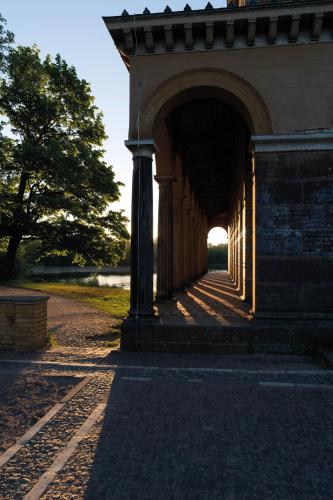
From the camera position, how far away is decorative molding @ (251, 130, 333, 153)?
6.72 meters

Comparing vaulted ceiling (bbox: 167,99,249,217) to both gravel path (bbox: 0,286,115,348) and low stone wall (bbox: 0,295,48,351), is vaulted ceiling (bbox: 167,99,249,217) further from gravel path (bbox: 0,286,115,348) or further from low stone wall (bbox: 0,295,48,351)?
low stone wall (bbox: 0,295,48,351)

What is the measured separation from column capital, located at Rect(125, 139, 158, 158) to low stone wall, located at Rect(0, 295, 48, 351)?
3.69 m

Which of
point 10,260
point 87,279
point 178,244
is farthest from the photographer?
point 87,279

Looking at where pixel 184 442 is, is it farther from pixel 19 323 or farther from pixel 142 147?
pixel 142 147

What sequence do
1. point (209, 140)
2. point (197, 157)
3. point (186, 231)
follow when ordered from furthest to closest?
point (186, 231) → point (197, 157) → point (209, 140)

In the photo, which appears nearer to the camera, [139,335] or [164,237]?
[139,335]

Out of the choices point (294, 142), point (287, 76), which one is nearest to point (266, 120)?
point (294, 142)

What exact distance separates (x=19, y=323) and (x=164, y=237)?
6119 millimetres

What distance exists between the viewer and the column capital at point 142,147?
723cm

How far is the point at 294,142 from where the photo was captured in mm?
6812

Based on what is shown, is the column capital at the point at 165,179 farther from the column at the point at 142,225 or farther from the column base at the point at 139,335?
the column base at the point at 139,335

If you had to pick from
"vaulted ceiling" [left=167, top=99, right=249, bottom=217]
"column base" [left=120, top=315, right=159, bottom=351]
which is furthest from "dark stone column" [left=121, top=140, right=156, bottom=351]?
"vaulted ceiling" [left=167, top=99, right=249, bottom=217]

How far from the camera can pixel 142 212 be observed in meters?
7.25

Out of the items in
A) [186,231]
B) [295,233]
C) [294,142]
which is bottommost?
[295,233]
